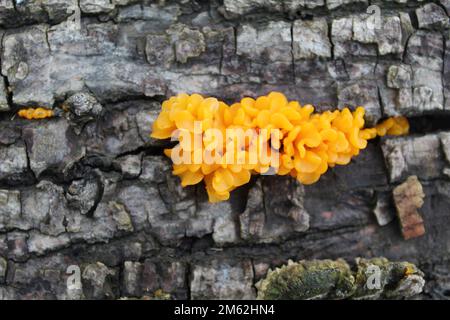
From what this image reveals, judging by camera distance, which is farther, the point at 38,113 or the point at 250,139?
the point at 38,113

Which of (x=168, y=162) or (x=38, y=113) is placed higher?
(x=38, y=113)

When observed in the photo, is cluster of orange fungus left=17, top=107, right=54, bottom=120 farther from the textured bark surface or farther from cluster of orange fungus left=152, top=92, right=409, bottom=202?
cluster of orange fungus left=152, top=92, right=409, bottom=202

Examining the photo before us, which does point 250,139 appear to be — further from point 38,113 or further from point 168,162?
point 38,113

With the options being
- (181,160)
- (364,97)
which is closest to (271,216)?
(181,160)

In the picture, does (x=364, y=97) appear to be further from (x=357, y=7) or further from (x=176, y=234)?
(x=176, y=234)

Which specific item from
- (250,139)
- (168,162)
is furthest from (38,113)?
(250,139)

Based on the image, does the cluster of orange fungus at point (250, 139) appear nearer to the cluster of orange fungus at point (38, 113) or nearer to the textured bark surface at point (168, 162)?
the textured bark surface at point (168, 162)

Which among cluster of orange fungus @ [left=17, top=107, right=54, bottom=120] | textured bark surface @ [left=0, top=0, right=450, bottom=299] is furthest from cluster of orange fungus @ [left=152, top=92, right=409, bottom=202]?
cluster of orange fungus @ [left=17, top=107, right=54, bottom=120]
